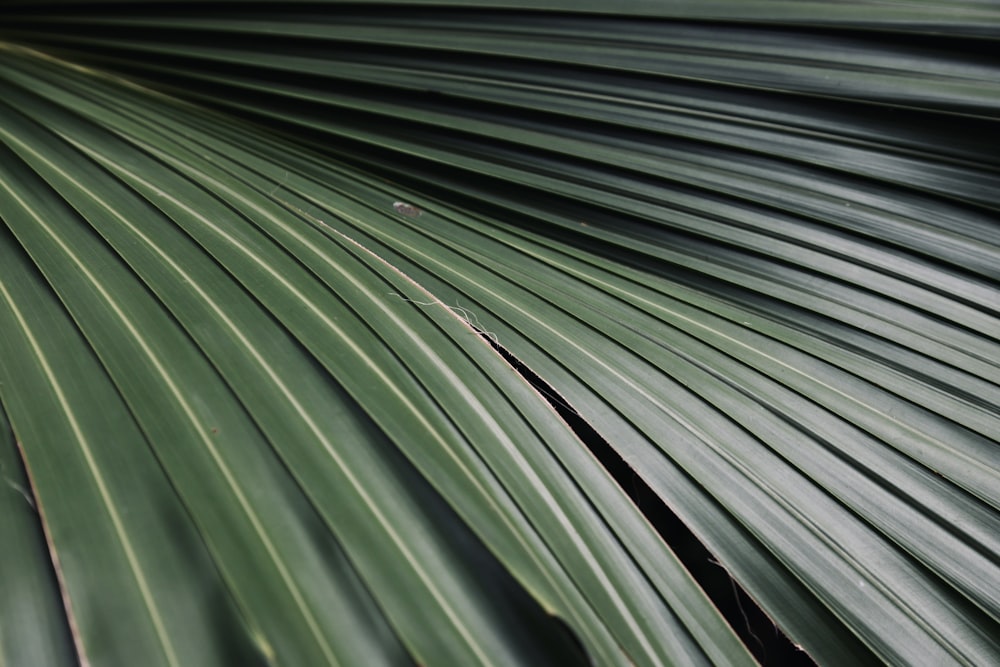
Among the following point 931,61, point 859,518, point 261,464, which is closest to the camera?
point 261,464

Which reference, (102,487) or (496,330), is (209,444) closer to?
(102,487)

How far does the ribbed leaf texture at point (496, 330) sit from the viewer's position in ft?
1.62

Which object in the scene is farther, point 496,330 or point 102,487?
point 496,330

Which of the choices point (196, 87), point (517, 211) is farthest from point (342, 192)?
point (196, 87)

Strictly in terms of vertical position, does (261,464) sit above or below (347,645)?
above

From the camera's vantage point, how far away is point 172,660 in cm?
44

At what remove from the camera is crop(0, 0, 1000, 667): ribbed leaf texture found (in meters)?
0.49

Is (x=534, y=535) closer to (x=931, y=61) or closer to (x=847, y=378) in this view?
(x=847, y=378)

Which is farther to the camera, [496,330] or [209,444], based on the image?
[496,330]

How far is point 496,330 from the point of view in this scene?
763 mm

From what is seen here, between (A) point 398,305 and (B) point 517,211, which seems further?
(B) point 517,211

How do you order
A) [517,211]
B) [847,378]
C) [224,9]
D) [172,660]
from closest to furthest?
[172,660], [847,378], [517,211], [224,9]

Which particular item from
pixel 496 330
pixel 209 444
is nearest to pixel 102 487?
Answer: pixel 209 444

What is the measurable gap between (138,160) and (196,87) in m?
0.30
